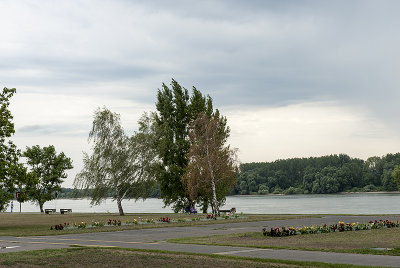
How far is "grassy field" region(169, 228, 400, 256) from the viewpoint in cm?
1758

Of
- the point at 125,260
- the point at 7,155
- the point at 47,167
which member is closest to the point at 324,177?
the point at 47,167

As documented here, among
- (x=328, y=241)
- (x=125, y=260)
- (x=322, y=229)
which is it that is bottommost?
(x=328, y=241)

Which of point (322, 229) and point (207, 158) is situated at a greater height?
point (207, 158)

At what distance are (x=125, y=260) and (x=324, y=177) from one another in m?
156

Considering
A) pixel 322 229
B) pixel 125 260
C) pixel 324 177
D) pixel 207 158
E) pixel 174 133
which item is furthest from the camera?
pixel 324 177

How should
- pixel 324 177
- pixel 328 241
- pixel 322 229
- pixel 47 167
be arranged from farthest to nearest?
1. pixel 324 177
2. pixel 47 167
3. pixel 322 229
4. pixel 328 241

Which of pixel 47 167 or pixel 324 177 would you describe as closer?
pixel 47 167

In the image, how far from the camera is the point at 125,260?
1530 centimetres

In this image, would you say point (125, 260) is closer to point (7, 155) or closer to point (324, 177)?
point (7, 155)

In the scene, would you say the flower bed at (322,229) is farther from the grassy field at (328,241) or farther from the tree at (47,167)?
the tree at (47,167)

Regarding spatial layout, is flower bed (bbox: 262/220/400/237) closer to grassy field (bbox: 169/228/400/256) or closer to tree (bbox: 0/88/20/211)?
grassy field (bbox: 169/228/400/256)

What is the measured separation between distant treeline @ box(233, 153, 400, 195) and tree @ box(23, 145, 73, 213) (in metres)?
108

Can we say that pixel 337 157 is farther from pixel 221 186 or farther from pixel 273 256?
pixel 273 256

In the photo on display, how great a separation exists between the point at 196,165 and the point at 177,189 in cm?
1172
